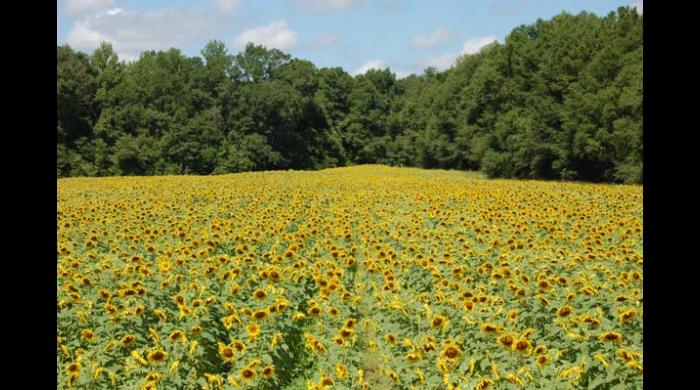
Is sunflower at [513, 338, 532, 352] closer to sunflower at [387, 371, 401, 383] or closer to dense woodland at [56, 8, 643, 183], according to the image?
sunflower at [387, 371, 401, 383]

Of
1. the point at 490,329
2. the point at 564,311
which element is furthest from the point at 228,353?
the point at 564,311

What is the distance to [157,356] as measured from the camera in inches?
191

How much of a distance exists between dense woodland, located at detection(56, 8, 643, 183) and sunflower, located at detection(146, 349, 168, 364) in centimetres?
2636

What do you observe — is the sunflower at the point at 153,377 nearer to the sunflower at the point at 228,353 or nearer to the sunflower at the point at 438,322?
the sunflower at the point at 228,353

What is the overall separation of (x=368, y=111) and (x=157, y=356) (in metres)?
75.2

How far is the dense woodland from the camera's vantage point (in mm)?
32719

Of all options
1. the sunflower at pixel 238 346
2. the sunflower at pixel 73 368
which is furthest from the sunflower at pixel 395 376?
the sunflower at pixel 73 368

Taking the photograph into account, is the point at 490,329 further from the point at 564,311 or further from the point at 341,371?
the point at 341,371

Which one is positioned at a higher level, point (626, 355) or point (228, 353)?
point (626, 355)

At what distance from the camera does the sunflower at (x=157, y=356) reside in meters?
4.83

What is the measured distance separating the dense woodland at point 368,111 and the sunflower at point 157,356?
26365 mm
